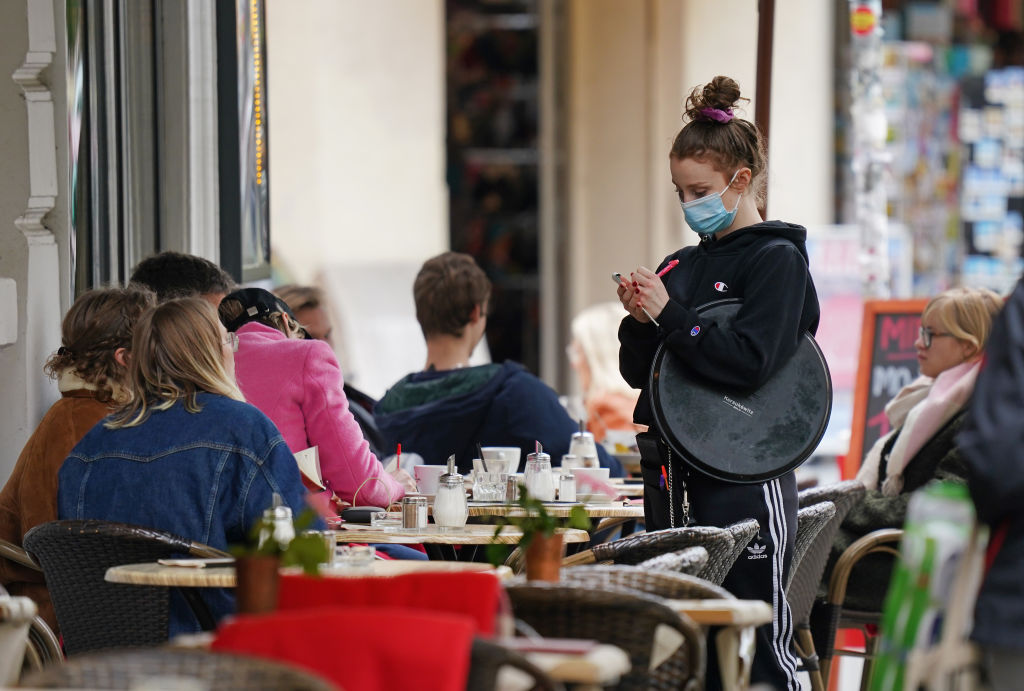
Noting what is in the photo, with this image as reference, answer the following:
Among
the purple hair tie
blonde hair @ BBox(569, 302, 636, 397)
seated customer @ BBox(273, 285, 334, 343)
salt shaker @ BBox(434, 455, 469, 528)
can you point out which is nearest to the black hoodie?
the purple hair tie

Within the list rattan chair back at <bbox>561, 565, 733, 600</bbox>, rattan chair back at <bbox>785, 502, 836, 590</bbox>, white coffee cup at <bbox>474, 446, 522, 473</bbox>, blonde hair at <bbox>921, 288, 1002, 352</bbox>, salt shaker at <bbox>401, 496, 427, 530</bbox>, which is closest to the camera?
rattan chair back at <bbox>561, 565, 733, 600</bbox>

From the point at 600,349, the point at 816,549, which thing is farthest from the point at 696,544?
the point at 600,349

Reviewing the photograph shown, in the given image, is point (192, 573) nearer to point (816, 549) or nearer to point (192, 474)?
point (192, 474)

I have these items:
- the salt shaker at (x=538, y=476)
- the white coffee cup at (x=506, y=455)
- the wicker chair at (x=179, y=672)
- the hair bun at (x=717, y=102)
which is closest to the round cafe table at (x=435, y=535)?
the salt shaker at (x=538, y=476)

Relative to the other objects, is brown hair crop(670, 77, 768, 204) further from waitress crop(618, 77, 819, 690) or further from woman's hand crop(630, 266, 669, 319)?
woman's hand crop(630, 266, 669, 319)

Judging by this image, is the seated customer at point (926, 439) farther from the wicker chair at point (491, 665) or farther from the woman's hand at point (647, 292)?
the wicker chair at point (491, 665)

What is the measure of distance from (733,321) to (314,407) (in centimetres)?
129

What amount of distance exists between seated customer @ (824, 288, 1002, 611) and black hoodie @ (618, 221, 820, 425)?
131 centimetres

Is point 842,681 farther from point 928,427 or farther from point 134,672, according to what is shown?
point 134,672

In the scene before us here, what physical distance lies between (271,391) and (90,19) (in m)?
1.70

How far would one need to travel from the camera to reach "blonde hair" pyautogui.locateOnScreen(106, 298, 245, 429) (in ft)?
11.8

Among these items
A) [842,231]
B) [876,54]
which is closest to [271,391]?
[876,54]

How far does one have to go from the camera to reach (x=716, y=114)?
3918 mm

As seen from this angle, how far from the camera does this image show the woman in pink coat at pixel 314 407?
4465 mm
